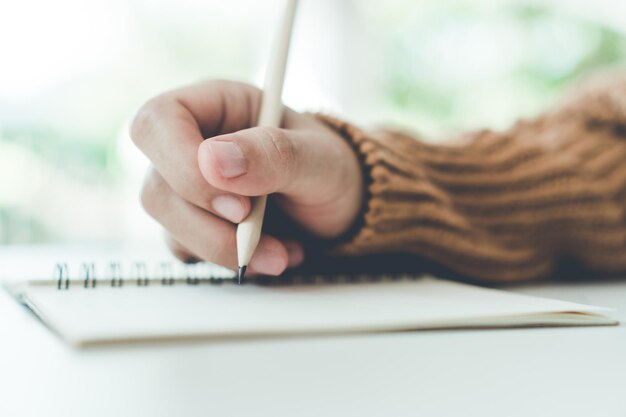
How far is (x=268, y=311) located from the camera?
0.29 metres

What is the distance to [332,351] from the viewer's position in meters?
0.23

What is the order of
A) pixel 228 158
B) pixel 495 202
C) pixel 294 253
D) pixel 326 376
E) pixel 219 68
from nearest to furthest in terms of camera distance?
1. pixel 326 376
2. pixel 228 158
3. pixel 294 253
4. pixel 495 202
5. pixel 219 68

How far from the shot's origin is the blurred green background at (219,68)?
1.66 m

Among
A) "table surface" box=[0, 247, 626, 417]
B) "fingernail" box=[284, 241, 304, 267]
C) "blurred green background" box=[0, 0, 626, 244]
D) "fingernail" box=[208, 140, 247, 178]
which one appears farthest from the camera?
"blurred green background" box=[0, 0, 626, 244]

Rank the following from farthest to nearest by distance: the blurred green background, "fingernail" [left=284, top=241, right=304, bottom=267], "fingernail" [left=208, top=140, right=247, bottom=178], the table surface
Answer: the blurred green background, "fingernail" [left=284, top=241, right=304, bottom=267], "fingernail" [left=208, top=140, right=247, bottom=178], the table surface

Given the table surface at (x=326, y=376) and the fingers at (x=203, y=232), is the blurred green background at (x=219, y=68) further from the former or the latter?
the table surface at (x=326, y=376)

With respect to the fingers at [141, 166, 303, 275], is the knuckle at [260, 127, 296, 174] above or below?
above

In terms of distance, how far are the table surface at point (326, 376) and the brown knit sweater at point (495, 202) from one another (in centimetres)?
18

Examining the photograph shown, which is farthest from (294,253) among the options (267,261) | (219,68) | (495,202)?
(219,68)

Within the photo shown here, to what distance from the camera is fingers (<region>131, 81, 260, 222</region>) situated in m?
0.34

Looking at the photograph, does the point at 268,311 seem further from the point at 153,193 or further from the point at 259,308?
the point at 153,193

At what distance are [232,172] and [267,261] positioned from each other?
70 millimetres

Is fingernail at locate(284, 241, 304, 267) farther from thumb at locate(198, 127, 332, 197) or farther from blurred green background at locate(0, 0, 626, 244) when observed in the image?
blurred green background at locate(0, 0, 626, 244)

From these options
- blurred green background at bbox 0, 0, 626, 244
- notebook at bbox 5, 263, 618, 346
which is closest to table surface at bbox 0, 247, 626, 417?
notebook at bbox 5, 263, 618, 346
